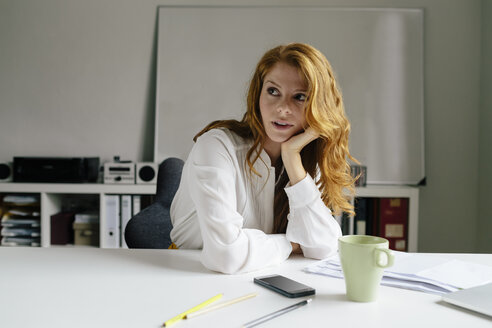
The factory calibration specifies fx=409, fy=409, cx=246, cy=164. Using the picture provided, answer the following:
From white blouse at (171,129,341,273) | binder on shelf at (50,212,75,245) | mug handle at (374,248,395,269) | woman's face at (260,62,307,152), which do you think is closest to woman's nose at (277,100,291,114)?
woman's face at (260,62,307,152)

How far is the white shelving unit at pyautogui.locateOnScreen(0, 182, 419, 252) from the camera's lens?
2572mm

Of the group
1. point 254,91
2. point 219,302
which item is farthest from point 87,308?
point 254,91

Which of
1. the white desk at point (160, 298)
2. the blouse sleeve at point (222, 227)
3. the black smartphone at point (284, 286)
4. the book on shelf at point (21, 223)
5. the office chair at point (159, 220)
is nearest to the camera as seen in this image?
the white desk at point (160, 298)

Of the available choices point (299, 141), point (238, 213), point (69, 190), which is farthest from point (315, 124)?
point (69, 190)

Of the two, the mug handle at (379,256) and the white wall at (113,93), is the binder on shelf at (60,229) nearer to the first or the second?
the white wall at (113,93)

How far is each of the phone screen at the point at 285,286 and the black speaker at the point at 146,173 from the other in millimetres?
1962

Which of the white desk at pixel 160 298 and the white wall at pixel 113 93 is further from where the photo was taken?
the white wall at pixel 113 93

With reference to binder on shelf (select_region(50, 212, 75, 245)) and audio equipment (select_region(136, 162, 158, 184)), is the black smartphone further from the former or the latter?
binder on shelf (select_region(50, 212, 75, 245))

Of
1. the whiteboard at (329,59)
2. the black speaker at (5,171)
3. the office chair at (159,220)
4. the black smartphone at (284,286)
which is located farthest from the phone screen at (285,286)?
the black speaker at (5,171)

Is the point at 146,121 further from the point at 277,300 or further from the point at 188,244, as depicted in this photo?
the point at 277,300

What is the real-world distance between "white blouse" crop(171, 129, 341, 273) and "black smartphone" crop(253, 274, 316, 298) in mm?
90

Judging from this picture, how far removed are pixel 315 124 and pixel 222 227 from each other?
1.25 feet

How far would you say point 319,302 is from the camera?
27.1 inches

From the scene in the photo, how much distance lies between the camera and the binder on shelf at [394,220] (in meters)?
2.58
